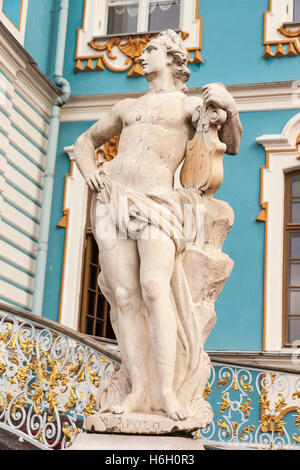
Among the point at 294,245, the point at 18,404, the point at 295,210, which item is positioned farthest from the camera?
the point at 295,210

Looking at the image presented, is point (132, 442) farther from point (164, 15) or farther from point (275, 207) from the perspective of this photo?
point (164, 15)

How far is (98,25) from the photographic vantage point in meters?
11.9

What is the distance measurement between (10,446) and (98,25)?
7393mm

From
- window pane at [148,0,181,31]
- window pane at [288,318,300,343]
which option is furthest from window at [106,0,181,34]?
window pane at [288,318,300,343]

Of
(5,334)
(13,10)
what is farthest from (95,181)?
(13,10)

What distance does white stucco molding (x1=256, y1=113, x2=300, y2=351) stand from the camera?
10.2 m

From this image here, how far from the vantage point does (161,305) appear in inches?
186

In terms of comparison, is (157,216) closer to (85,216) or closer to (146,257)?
(146,257)

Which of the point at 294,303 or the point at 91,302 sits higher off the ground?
the point at 91,302

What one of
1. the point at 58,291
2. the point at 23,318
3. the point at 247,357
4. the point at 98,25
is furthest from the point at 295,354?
the point at 98,25

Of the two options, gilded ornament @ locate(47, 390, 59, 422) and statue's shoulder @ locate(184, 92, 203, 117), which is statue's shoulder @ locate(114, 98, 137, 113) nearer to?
statue's shoulder @ locate(184, 92, 203, 117)

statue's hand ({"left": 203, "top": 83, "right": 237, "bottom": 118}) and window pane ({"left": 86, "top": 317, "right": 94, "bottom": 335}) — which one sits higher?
window pane ({"left": 86, "top": 317, "right": 94, "bottom": 335})

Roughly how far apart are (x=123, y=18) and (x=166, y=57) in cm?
707

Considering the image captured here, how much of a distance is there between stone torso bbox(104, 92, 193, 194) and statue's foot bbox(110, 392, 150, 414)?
117 centimetres
